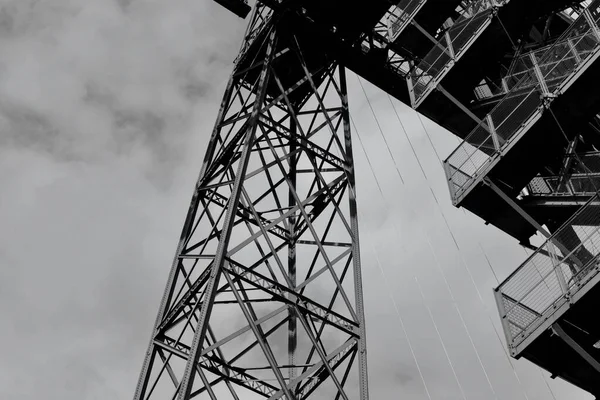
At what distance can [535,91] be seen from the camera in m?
14.0

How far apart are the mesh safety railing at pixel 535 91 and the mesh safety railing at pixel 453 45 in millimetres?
2152

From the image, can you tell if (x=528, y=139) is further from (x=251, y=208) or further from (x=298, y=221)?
(x=298, y=221)

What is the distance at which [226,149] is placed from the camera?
18.2m

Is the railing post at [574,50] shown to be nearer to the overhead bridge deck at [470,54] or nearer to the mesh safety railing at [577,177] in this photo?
the mesh safety railing at [577,177]

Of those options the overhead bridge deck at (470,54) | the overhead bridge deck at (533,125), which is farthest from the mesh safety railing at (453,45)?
the overhead bridge deck at (533,125)

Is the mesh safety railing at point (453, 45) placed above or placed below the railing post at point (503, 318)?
above

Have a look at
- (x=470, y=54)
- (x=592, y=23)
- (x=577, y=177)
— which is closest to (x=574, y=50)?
(x=592, y=23)

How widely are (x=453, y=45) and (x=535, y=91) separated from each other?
4.34m

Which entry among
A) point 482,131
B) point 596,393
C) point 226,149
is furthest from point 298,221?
point 596,393

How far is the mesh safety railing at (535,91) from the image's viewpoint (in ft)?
44.2

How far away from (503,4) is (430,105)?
3045 millimetres

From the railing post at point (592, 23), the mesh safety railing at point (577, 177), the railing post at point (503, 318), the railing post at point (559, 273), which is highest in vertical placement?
the railing post at point (592, 23)

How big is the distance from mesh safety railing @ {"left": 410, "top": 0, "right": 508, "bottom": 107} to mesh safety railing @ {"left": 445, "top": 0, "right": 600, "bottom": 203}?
7.06 feet

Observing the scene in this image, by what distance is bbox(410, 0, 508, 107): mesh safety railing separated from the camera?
1693 centimetres
